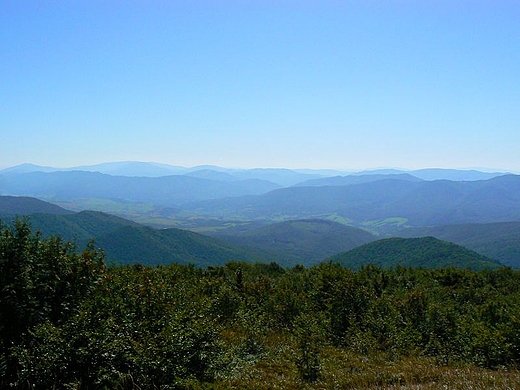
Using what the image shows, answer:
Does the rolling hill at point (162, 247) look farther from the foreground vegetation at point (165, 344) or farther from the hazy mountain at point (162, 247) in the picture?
the foreground vegetation at point (165, 344)

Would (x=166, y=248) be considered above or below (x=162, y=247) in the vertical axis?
below

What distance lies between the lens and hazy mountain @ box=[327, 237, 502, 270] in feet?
381

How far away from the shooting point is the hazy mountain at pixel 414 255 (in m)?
116

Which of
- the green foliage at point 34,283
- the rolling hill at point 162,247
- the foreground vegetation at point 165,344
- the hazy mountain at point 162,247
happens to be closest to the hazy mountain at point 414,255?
the hazy mountain at point 162,247

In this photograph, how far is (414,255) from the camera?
13238 centimetres

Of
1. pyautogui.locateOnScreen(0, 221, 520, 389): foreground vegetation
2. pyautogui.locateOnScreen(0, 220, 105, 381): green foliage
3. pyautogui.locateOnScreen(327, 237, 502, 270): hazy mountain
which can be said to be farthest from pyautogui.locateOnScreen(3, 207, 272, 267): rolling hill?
pyautogui.locateOnScreen(0, 220, 105, 381): green foliage

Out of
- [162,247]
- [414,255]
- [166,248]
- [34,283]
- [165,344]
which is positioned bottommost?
[166,248]

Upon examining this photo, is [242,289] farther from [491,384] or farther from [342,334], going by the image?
[491,384]

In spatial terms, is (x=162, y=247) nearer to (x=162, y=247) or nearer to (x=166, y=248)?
(x=162, y=247)

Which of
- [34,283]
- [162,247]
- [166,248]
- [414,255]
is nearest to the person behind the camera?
[34,283]

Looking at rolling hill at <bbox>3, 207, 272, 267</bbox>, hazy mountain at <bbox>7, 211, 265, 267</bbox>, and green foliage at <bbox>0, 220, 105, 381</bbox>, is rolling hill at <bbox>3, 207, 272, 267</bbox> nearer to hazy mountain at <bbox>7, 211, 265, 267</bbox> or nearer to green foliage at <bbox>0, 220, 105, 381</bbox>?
hazy mountain at <bbox>7, 211, 265, 267</bbox>

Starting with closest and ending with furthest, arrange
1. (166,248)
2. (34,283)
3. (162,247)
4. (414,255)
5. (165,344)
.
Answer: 1. (165,344)
2. (34,283)
3. (414,255)
4. (162,247)
5. (166,248)

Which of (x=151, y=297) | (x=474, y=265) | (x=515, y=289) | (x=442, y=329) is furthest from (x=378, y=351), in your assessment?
(x=474, y=265)

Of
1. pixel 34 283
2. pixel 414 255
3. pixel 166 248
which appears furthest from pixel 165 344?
pixel 166 248
